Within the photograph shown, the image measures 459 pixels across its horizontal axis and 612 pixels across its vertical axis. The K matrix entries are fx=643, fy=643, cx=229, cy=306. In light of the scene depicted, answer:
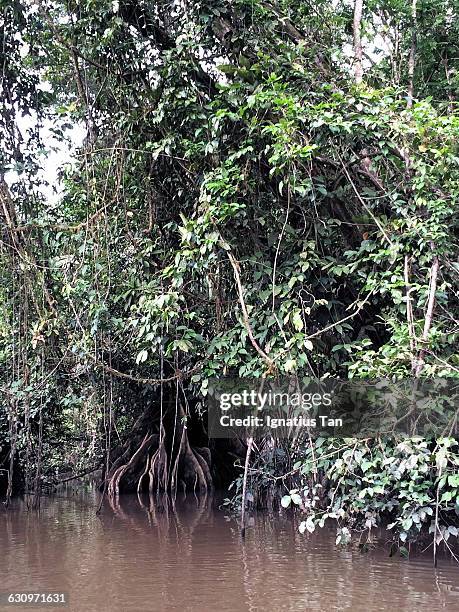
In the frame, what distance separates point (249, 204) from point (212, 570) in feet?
9.54

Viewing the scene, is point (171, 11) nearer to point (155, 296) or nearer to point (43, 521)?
point (155, 296)

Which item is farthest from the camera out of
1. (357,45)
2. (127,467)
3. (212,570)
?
(127,467)

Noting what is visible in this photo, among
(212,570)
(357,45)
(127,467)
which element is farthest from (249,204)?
(127,467)

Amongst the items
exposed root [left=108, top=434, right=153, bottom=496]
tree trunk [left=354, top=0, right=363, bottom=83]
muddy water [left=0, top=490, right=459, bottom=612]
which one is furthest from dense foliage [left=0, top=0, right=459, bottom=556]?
exposed root [left=108, top=434, right=153, bottom=496]

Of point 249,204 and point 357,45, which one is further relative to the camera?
point 357,45

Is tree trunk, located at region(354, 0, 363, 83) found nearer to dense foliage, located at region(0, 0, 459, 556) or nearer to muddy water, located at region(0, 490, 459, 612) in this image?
dense foliage, located at region(0, 0, 459, 556)

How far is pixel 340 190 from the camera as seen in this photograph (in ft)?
17.8

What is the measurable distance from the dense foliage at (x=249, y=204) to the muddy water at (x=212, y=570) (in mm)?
379

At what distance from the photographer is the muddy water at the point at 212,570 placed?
3.62m

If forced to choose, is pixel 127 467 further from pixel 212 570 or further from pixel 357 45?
pixel 357 45

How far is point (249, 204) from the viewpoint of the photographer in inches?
216

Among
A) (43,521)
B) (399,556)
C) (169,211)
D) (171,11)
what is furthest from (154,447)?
(171,11)

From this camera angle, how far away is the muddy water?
3.62 meters

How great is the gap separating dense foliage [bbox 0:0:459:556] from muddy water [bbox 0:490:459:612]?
379 millimetres
